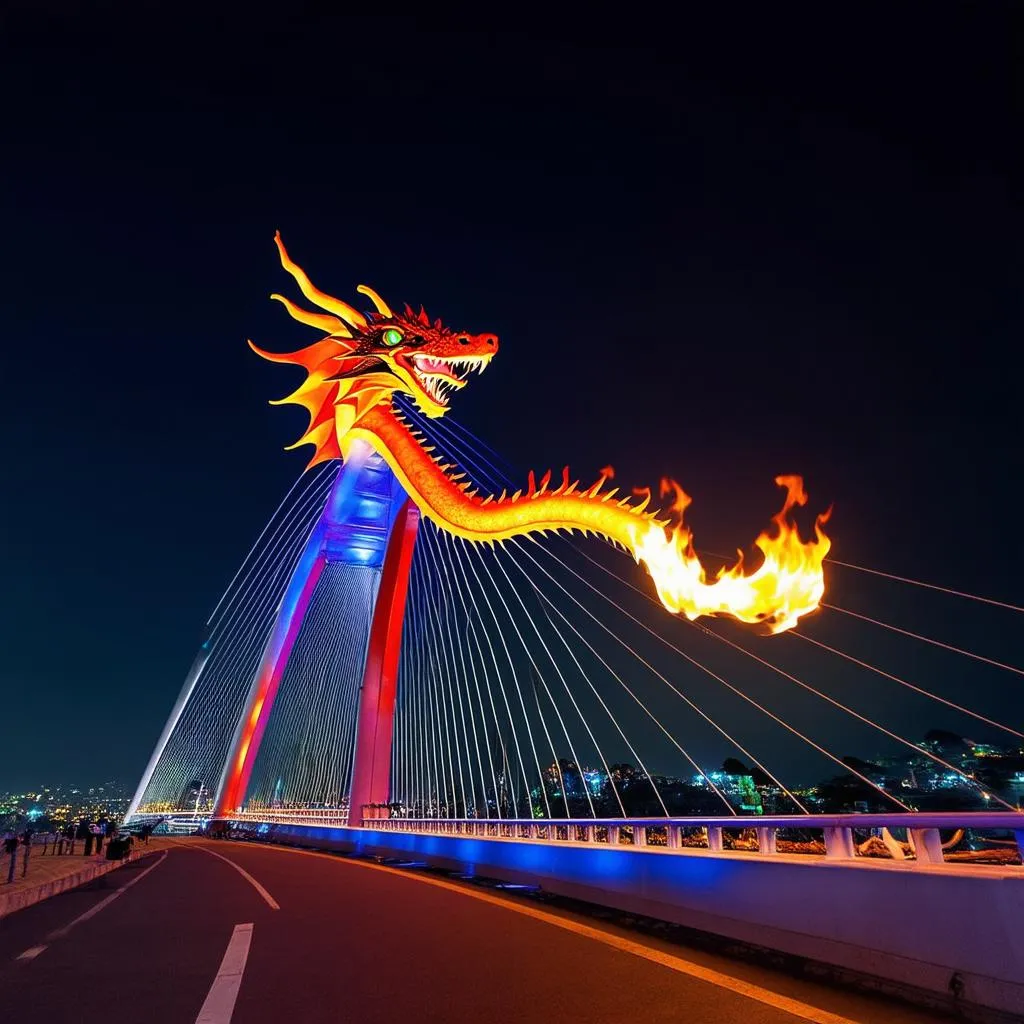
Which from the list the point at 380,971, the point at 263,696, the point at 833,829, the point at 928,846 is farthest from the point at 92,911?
the point at 263,696

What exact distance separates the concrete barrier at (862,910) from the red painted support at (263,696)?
23665 millimetres

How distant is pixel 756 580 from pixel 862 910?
3830 mm

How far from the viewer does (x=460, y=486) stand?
13.5 meters

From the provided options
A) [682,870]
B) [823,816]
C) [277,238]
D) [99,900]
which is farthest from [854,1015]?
[277,238]

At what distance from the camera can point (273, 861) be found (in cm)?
1577

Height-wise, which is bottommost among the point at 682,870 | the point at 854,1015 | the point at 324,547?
the point at 854,1015

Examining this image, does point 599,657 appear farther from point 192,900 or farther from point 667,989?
point 667,989

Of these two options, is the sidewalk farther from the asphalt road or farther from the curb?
the asphalt road

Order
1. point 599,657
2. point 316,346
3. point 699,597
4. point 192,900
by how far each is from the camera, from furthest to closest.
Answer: point 316,346 → point 599,657 → point 192,900 → point 699,597

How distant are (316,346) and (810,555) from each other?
1728cm

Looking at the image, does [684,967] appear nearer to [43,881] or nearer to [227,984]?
[227,984]

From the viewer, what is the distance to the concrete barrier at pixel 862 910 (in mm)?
3396

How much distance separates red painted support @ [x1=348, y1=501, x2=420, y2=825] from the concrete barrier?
51.8 feet

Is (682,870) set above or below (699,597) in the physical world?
below
